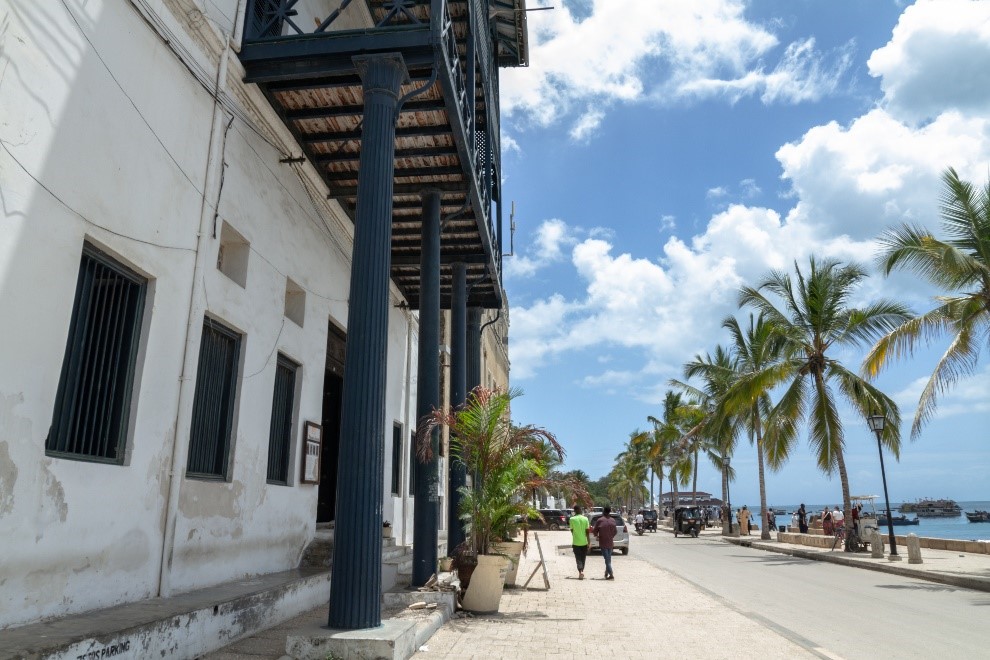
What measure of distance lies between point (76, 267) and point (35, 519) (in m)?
1.99

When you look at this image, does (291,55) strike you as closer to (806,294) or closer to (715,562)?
(715,562)

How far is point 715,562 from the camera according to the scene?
21.6 metres

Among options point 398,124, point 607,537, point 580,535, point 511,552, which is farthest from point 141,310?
point 607,537

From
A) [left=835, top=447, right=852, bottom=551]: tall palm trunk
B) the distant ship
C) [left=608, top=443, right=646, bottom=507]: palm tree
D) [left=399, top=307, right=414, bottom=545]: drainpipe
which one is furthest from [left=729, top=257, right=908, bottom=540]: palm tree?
the distant ship

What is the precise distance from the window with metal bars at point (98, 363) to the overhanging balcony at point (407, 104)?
12.0 feet

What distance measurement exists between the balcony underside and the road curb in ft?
38.9

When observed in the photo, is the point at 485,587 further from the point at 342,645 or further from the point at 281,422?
the point at 342,645

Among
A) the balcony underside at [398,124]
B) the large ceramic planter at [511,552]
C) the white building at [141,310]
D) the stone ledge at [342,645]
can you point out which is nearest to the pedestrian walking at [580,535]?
Answer: the large ceramic planter at [511,552]

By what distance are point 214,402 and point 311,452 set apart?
295 centimetres

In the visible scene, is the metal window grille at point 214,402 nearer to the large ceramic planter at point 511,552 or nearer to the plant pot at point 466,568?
the plant pot at point 466,568

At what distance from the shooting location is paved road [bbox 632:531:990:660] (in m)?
8.22

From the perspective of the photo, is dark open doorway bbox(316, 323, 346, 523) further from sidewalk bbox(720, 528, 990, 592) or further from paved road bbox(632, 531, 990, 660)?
sidewalk bbox(720, 528, 990, 592)

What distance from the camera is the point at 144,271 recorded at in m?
6.62

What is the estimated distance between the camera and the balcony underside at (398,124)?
820 cm
